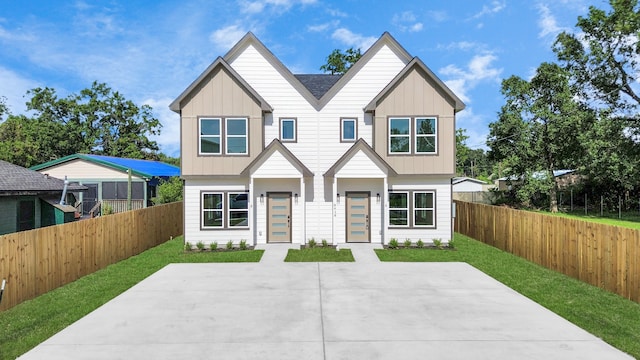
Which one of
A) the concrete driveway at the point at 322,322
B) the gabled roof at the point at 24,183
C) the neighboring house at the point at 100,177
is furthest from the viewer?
the neighboring house at the point at 100,177

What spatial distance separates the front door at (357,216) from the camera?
56.8 ft

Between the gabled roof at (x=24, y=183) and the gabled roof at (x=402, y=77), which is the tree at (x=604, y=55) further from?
the gabled roof at (x=24, y=183)

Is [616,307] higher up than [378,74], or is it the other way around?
[378,74]

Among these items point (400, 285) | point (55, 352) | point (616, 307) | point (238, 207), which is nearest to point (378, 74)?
point (238, 207)

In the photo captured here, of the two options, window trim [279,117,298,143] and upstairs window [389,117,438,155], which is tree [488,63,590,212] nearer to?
upstairs window [389,117,438,155]

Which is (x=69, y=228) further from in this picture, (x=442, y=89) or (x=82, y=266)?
(x=442, y=89)

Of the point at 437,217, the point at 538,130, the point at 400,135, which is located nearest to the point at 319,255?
the point at 437,217

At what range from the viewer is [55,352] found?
627 cm

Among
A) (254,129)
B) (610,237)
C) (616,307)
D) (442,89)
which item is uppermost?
(442,89)

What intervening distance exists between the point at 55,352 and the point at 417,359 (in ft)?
19.4

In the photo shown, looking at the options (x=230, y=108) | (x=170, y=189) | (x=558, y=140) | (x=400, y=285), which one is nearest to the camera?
(x=400, y=285)

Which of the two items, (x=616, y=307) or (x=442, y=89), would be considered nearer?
(x=616, y=307)

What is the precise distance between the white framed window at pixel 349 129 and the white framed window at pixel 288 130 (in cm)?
214

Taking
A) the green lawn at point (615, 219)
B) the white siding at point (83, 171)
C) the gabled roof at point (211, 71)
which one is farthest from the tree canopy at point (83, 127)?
the green lawn at point (615, 219)
